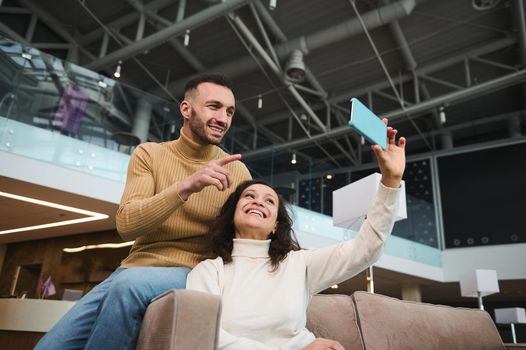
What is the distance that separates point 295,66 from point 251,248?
20.5ft

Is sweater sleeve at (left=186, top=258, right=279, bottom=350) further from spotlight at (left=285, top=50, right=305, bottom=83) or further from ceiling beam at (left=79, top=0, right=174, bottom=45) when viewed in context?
ceiling beam at (left=79, top=0, right=174, bottom=45)

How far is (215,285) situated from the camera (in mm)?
1385

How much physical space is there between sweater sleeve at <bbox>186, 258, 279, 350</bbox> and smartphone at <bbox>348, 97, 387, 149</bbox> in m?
0.65

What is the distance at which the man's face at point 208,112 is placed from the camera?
5.23ft

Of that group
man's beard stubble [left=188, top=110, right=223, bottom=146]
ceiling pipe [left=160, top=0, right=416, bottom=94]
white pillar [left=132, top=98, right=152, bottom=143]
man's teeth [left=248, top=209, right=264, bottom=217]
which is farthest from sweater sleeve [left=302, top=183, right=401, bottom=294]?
ceiling pipe [left=160, top=0, right=416, bottom=94]

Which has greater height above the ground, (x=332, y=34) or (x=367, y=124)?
(x=332, y=34)

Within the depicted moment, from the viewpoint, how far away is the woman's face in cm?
160

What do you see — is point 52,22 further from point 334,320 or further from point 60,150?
point 334,320

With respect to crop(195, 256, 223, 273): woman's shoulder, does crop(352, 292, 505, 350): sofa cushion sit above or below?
below

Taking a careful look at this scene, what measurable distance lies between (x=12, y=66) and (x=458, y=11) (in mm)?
6861

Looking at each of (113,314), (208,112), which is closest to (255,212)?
(208,112)

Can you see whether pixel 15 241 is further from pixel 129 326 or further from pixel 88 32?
pixel 129 326

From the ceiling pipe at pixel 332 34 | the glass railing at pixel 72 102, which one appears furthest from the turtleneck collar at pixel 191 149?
the ceiling pipe at pixel 332 34

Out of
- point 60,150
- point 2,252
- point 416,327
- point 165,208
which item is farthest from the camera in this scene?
point 2,252
